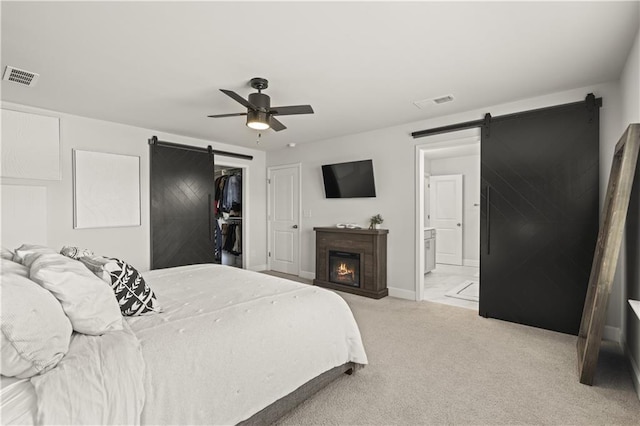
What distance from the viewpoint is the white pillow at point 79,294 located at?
→ 1.39 meters

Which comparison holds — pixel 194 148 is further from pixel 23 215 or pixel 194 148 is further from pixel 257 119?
pixel 257 119

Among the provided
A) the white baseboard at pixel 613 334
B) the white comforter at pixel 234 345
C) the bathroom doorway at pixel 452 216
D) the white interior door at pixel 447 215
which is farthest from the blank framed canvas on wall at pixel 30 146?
the white interior door at pixel 447 215

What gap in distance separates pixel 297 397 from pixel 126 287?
3.85 ft

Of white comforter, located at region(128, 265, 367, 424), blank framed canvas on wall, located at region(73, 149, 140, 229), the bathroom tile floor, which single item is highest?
blank framed canvas on wall, located at region(73, 149, 140, 229)

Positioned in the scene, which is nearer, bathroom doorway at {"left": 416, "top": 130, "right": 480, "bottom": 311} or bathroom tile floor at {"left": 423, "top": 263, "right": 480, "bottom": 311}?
bathroom tile floor at {"left": 423, "top": 263, "right": 480, "bottom": 311}

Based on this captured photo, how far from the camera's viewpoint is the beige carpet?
1.93m

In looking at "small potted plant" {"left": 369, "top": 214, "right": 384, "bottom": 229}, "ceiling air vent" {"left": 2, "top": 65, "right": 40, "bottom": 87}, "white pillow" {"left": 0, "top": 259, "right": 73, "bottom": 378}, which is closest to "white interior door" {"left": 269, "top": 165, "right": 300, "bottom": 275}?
"small potted plant" {"left": 369, "top": 214, "right": 384, "bottom": 229}

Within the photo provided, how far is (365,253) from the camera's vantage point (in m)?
4.63

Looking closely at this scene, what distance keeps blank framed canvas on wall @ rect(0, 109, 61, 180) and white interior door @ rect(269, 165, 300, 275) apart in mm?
3329

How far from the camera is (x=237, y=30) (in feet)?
7.14

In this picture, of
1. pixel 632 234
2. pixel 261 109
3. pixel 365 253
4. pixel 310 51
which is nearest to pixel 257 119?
pixel 261 109

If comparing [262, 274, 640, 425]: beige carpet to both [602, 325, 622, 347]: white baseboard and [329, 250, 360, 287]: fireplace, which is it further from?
[329, 250, 360, 287]: fireplace

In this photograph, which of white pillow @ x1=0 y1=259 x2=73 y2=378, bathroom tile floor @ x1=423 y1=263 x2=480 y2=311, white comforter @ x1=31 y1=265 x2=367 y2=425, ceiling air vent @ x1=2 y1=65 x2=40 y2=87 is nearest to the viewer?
white pillow @ x1=0 y1=259 x2=73 y2=378

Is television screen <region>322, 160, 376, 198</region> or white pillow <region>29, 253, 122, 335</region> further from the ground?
television screen <region>322, 160, 376, 198</region>
